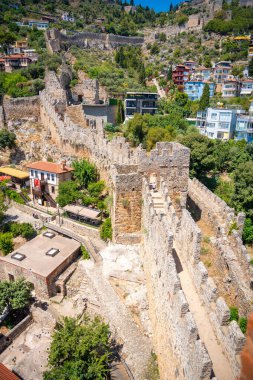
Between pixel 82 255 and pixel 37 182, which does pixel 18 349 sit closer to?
pixel 82 255

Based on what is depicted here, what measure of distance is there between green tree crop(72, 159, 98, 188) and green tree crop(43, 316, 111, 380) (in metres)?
13.2

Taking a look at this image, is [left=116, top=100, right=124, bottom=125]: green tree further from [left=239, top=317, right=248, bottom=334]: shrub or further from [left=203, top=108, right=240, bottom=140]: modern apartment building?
[left=239, top=317, right=248, bottom=334]: shrub

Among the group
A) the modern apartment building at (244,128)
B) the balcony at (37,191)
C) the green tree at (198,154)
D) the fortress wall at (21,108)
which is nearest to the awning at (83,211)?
the balcony at (37,191)

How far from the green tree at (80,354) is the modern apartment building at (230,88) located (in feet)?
165

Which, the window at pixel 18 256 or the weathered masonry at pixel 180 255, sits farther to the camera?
the window at pixel 18 256

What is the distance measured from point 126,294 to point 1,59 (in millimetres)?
45403

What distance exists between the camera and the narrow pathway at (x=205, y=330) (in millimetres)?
8103

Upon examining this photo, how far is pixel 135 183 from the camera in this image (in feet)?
52.4

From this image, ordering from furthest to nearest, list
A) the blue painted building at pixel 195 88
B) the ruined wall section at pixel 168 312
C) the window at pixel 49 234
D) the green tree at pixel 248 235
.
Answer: the blue painted building at pixel 195 88, the window at pixel 49 234, the green tree at pixel 248 235, the ruined wall section at pixel 168 312

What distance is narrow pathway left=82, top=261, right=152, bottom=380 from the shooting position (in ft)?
41.7

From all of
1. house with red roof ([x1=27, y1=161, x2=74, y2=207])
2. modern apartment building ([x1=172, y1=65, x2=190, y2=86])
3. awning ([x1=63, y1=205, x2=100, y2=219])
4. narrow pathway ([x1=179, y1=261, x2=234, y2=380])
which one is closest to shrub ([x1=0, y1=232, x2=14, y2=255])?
awning ([x1=63, y1=205, x2=100, y2=219])

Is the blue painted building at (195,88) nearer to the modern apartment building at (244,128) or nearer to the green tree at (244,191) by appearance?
the modern apartment building at (244,128)

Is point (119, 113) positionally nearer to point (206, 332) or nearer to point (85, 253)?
point (85, 253)

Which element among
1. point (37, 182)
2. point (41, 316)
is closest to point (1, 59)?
point (37, 182)
